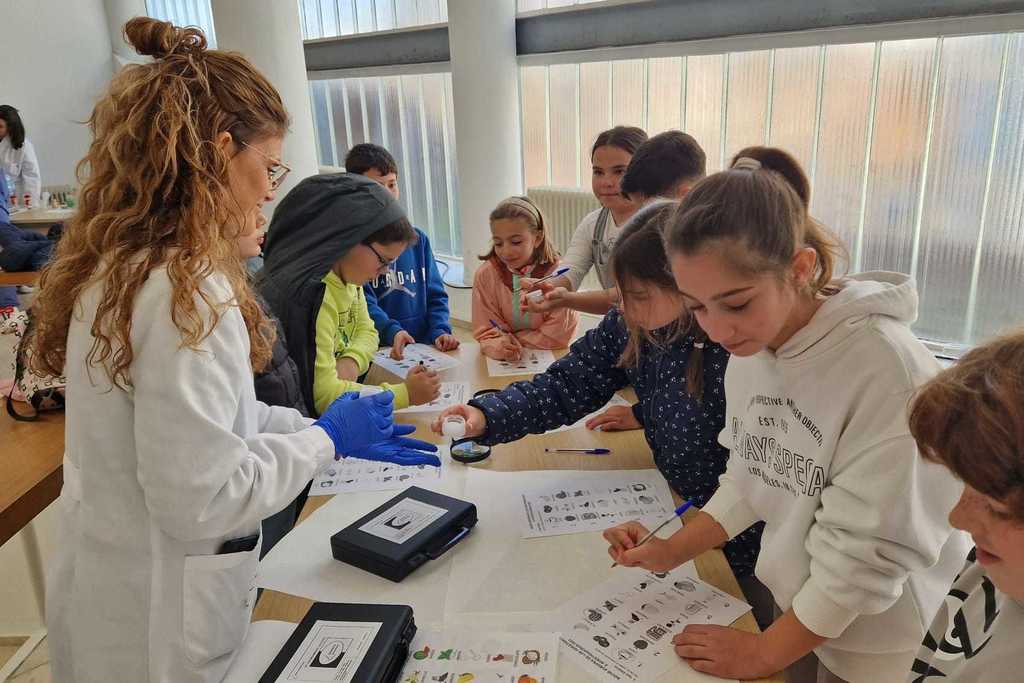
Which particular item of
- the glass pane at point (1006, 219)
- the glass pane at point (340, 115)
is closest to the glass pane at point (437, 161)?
the glass pane at point (340, 115)

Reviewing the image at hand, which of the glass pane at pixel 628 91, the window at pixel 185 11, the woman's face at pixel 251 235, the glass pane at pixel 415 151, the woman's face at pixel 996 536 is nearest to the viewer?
the woman's face at pixel 996 536

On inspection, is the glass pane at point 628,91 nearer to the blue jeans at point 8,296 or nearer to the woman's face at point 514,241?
the woman's face at point 514,241

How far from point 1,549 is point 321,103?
15.1 ft

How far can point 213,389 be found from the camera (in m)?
0.88

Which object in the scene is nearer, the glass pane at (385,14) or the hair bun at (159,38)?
the hair bun at (159,38)

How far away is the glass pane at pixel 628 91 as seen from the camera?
3.74m

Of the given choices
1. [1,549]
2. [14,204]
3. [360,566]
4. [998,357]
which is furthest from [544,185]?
[14,204]

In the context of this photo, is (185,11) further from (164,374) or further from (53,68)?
(164,374)

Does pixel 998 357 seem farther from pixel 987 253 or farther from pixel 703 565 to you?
pixel 987 253

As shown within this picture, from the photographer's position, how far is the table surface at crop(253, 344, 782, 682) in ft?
3.43

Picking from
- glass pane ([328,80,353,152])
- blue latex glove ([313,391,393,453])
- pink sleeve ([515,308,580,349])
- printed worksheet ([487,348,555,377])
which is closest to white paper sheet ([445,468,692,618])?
blue latex glove ([313,391,393,453])

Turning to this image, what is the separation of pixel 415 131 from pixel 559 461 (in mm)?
4401

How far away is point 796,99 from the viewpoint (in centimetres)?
310

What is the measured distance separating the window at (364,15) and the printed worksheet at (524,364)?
3.37 m
